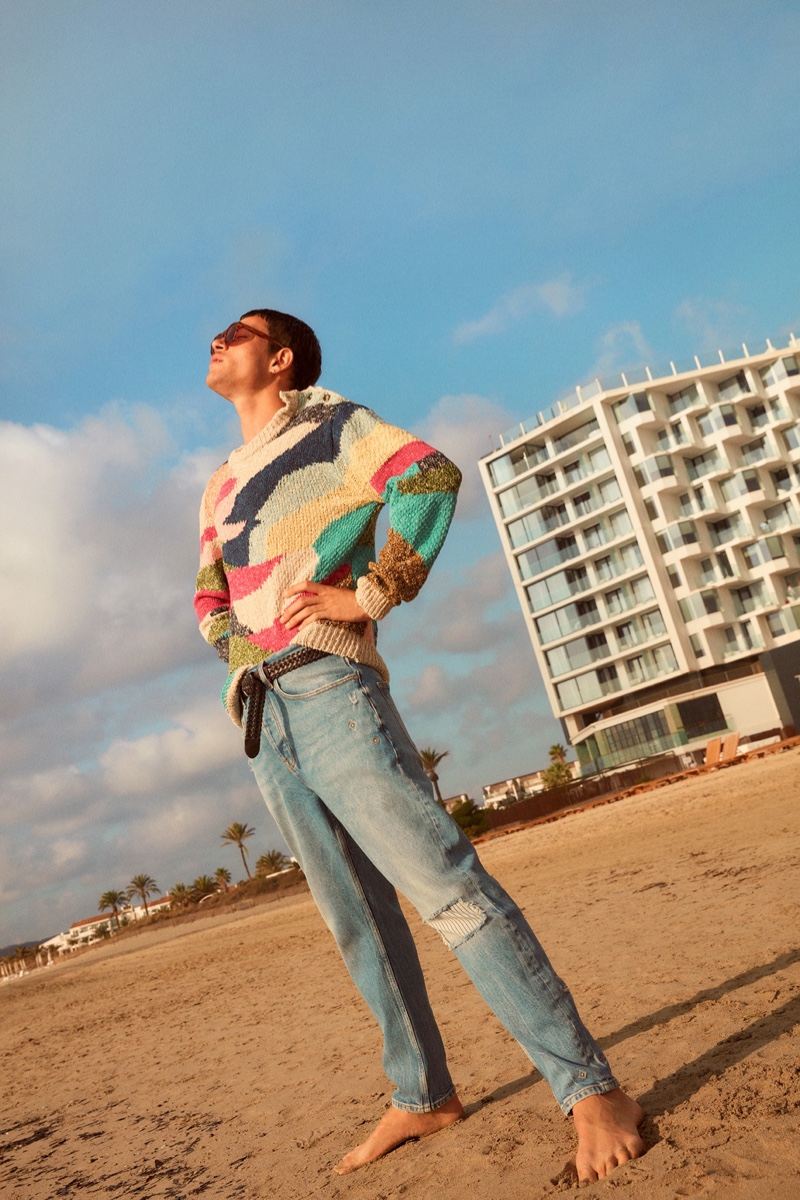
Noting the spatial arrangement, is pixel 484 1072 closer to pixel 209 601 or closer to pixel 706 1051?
pixel 706 1051

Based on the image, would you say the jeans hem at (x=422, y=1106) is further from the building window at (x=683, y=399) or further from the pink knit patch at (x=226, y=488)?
the building window at (x=683, y=399)

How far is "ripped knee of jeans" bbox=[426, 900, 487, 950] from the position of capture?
204 cm

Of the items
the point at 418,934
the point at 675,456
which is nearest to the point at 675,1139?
the point at 418,934

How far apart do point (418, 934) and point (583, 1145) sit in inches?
278

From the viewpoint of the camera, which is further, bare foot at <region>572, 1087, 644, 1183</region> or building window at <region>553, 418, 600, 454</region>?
building window at <region>553, 418, 600, 454</region>

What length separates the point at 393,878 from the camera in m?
2.17

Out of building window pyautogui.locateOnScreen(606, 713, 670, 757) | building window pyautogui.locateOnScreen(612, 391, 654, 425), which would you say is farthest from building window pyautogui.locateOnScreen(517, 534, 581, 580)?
building window pyautogui.locateOnScreen(606, 713, 670, 757)

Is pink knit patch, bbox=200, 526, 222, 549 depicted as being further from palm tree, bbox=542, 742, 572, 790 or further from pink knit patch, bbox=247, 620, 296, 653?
palm tree, bbox=542, 742, 572, 790

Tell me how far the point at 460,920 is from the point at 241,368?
1.74 meters

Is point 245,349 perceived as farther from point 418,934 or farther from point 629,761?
point 629,761

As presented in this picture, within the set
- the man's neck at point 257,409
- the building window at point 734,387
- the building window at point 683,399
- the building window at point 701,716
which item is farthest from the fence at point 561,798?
the building window at point 734,387

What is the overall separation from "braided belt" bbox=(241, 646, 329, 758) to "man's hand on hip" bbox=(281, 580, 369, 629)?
8 cm

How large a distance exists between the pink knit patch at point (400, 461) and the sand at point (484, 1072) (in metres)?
1.63

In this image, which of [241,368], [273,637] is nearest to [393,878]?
[273,637]
